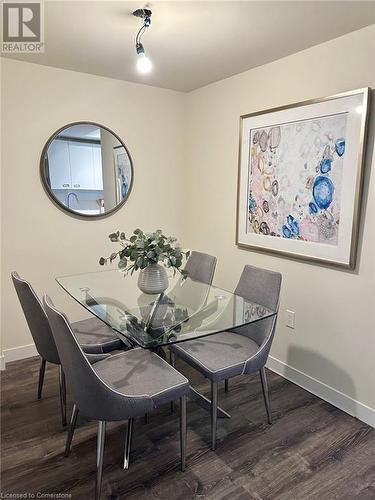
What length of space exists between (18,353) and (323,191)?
2.74 m

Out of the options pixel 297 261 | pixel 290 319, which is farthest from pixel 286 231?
pixel 290 319

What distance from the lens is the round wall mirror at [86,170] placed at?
9.64 ft

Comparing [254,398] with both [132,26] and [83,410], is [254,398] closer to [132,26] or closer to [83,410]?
[83,410]

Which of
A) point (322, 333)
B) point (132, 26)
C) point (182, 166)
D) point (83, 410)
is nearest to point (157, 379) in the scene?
point (83, 410)

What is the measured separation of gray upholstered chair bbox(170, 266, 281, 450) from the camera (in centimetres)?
198

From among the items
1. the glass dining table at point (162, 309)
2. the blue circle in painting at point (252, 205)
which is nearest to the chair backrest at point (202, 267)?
the glass dining table at point (162, 309)

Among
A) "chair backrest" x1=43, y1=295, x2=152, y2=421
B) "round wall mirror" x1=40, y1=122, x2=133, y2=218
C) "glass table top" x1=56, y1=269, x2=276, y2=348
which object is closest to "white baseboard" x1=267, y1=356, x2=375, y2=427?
"glass table top" x1=56, y1=269, x2=276, y2=348

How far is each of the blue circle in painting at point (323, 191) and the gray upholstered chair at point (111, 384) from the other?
4.80 ft

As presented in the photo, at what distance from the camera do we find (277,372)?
285cm

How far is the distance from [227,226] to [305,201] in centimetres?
91

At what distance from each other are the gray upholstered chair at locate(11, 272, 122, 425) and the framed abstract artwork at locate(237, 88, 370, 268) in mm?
1417

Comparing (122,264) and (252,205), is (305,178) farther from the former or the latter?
(122,264)

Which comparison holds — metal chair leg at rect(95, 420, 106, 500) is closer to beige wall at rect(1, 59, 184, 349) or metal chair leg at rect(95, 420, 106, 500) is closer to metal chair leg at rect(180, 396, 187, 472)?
metal chair leg at rect(180, 396, 187, 472)

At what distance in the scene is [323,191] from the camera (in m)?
2.35
